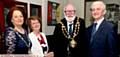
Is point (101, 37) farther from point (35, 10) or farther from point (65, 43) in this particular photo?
point (35, 10)

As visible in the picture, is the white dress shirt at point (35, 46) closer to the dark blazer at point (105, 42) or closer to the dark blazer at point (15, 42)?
the dark blazer at point (15, 42)

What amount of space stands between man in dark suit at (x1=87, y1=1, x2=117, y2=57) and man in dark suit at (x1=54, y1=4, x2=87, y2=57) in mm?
289

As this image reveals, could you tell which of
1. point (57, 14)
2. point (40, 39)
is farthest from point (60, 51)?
point (57, 14)

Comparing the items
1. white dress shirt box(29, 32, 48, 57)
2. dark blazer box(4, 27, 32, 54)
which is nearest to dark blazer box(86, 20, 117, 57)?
white dress shirt box(29, 32, 48, 57)

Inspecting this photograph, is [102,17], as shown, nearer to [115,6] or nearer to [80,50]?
[80,50]

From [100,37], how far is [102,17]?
217 mm

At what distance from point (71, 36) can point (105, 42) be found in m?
0.49

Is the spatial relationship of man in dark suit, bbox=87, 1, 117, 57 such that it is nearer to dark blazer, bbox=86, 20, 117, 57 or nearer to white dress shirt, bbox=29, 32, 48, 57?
dark blazer, bbox=86, 20, 117, 57

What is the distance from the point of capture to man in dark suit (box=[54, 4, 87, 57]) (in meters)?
3.17

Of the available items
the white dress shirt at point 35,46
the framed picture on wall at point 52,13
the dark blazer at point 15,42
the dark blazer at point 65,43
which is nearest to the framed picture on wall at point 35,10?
the framed picture on wall at point 52,13

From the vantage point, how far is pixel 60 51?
129 inches

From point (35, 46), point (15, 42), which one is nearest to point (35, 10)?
point (35, 46)

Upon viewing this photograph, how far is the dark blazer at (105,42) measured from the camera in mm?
2783

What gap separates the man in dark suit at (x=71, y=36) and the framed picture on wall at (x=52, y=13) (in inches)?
67.0
